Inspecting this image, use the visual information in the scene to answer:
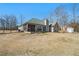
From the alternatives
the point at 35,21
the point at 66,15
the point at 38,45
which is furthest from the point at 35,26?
the point at 66,15

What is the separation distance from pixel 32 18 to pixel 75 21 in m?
0.45

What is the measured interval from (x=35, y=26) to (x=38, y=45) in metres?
0.20

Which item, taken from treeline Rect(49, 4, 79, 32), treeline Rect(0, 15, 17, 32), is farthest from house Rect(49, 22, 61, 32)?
treeline Rect(0, 15, 17, 32)

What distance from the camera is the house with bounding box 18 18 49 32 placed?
14219mm

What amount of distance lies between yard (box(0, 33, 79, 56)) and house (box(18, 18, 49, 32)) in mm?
55

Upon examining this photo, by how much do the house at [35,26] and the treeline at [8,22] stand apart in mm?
75

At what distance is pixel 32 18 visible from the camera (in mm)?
14195

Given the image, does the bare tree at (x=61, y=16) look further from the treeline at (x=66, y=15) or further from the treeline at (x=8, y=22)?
the treeline at (x=8, y=22)

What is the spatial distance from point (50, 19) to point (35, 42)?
289 millimetres

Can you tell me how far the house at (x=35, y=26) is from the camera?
1422cm

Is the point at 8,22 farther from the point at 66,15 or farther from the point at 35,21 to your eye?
the point at 66,15

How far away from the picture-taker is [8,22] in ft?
46.6

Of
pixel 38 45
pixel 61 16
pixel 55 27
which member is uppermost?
pixel 61 16

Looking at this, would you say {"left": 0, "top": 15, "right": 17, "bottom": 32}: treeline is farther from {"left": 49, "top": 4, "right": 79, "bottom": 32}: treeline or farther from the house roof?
{"left": 49, "top": 4, "right": 79, "bottom": 32}: treeline
